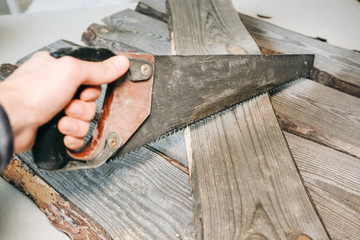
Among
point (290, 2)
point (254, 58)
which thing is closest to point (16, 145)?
point (254, 58)

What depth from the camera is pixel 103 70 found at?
2.97 ft

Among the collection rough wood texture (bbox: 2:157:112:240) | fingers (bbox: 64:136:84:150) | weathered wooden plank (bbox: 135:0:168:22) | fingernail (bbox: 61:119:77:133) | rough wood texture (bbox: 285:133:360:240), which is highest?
weathered wooden plank (bbox: 135:0:168:22)

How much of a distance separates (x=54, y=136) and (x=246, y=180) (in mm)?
727

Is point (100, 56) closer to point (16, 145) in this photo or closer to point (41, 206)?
point (16, 145)

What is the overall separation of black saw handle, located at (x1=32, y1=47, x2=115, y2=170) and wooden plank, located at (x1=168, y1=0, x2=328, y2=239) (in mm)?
527

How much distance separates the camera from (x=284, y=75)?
158cm

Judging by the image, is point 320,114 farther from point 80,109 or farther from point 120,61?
point 80,109

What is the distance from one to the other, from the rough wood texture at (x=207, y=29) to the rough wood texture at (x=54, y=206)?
3.41 feet

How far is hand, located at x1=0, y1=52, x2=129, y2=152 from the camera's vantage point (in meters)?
0.80

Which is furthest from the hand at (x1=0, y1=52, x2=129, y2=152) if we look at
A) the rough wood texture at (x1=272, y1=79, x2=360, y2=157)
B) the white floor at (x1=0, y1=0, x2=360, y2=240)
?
the white floor at (x1=0, y1=0, x2=360, y2=240)

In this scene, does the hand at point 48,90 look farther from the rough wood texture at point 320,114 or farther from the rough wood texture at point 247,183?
the rough wood texture at point 320,114

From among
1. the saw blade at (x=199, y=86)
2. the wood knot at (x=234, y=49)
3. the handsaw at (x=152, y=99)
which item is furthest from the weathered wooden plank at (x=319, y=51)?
the handsaw at (x=152, y=99)

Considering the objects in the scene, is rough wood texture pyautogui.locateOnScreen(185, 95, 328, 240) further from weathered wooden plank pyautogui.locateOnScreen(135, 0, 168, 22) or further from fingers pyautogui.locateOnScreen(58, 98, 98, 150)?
weathered wooden plank pyautogui.locateOnScreen(135, 0, 168, 22)

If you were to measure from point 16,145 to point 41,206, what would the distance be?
0.52 metres
